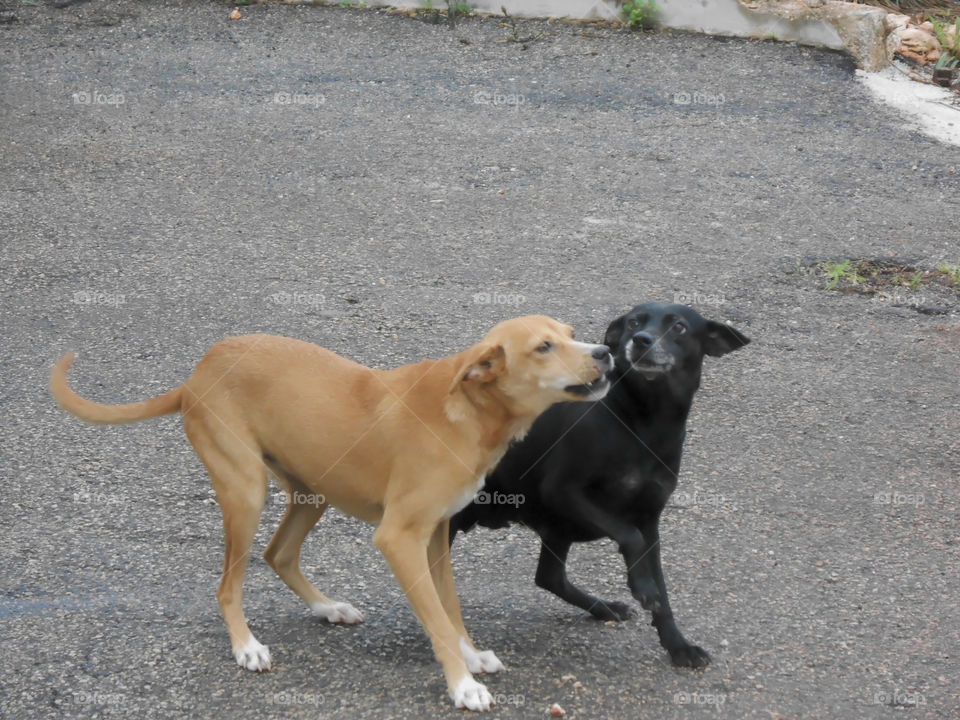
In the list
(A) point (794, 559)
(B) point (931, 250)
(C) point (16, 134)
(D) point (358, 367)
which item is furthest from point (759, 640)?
(C) point (16, 134)

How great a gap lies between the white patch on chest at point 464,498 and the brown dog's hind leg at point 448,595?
202mm

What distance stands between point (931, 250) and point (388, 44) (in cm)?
574

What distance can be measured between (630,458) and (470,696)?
3.29ft

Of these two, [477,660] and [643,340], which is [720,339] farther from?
[477,660]

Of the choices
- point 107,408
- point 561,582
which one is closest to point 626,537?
point 561,582

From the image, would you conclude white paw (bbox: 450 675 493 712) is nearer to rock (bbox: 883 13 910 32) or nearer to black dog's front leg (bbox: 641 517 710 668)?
black dog's front leg (bbox: 641 517 710 668)

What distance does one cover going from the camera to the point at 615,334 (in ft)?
14.5

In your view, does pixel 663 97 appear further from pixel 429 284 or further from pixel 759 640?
pixel 759 640

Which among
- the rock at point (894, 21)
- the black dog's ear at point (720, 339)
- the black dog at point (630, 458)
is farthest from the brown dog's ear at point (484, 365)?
the rock at point (894, 21)

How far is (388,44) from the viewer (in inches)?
443

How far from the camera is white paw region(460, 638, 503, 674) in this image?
4.07m

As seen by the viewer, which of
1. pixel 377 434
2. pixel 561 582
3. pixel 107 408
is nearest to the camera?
pixel 377 434

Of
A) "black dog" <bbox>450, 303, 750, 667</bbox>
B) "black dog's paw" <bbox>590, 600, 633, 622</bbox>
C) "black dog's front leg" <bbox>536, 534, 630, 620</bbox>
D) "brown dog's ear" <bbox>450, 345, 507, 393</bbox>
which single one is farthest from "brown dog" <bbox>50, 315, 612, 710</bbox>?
"black dog's paw" <bbox>590, 600, 633, 622</bbox>

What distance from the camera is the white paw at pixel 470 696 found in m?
3.79
